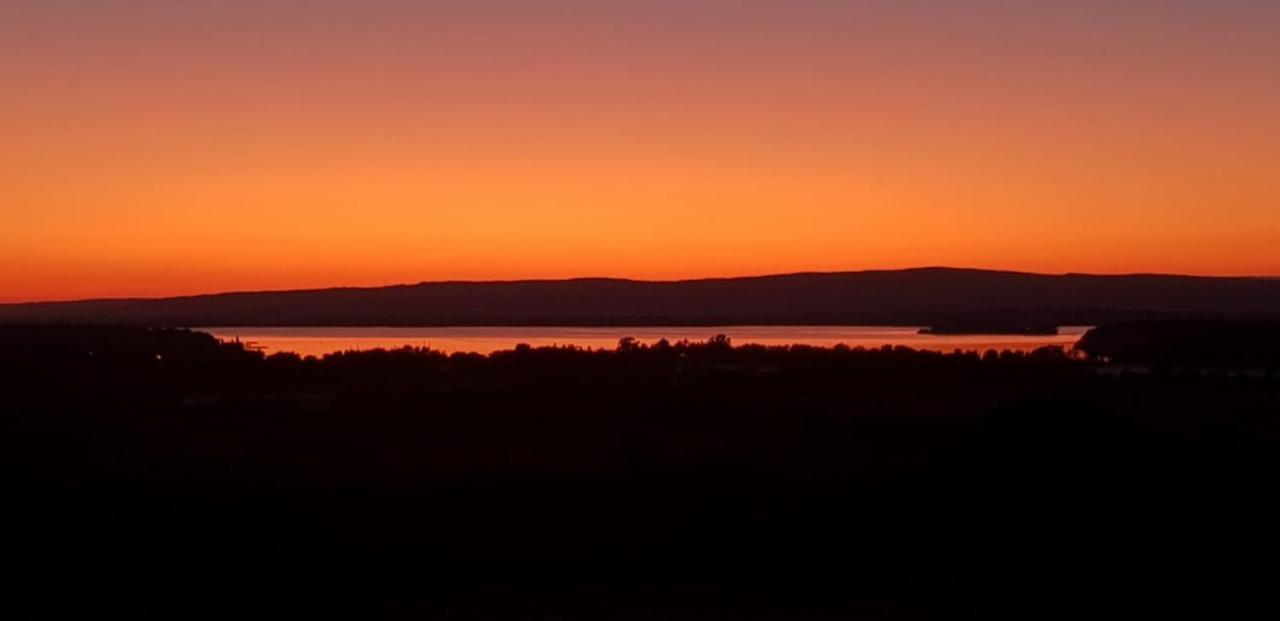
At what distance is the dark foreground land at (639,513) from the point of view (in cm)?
1253

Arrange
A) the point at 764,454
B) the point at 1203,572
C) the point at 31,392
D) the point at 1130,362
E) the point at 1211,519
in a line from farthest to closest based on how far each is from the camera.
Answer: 1. the point at 1130,362
2. the point at 31,392
3. the point at 764,454
4. the point at 1211,519
5. the point at 1203,572

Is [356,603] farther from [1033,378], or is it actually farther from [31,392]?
[1033,378]

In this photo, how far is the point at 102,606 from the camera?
12.3m

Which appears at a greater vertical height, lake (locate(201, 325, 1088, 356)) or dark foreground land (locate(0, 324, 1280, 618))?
lake (locate(201, 325, 1088, 356))

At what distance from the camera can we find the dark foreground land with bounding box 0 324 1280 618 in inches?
493

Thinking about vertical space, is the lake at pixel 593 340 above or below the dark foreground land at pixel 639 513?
above

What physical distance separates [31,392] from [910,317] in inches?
4368

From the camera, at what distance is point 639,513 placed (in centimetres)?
1653

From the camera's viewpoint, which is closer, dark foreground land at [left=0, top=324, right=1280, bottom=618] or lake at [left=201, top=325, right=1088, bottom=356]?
dark foreground land at [left=0, top=324, right=1280, bottom=618]


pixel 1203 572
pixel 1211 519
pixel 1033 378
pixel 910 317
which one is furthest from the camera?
pixel 910 317

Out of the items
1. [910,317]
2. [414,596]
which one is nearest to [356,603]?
[414,596]

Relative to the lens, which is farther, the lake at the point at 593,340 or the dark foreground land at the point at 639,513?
the lake at the point at 593,340

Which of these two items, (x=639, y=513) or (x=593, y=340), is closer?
(x=639, y=513)

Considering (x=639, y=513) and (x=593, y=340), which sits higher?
(x=593, y=340)
